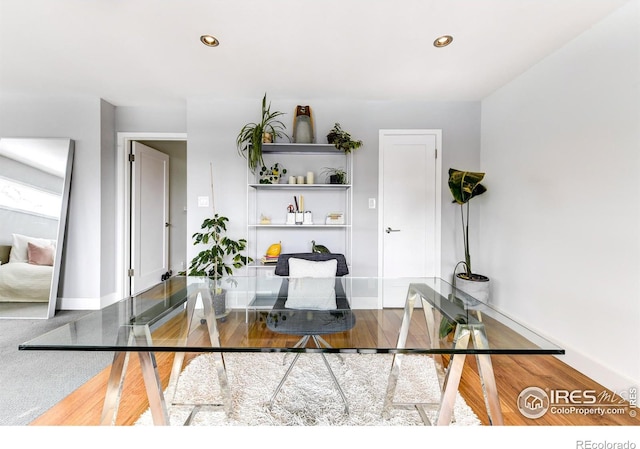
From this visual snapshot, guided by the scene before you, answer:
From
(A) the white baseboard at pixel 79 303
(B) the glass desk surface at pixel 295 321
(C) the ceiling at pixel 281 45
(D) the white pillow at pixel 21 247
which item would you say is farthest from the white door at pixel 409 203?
(D) the white pillow at pixel 21 247

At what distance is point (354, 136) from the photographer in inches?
134

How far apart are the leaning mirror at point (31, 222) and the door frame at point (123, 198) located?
19.1 inches

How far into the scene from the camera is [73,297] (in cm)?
340

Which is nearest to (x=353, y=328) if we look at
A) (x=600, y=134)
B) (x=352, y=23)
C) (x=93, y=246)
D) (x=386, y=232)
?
(x=352, y=23)

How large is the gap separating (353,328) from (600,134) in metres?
2.14

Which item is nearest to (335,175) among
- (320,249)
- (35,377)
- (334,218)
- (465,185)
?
(334,218)

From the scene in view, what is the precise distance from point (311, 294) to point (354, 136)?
89.5 inches

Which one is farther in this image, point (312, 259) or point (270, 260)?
point (270, 260)

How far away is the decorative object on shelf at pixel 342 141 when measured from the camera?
3.14 meters

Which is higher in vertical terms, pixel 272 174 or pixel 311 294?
pixel 272 174

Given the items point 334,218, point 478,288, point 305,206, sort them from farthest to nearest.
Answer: point 305,206 < point 334,218 < point 478,288

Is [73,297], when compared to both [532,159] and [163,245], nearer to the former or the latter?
[163,245]

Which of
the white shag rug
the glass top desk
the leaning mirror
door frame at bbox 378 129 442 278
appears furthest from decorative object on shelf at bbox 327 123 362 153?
the leaning mirror

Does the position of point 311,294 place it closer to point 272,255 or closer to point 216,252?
point 272,255
